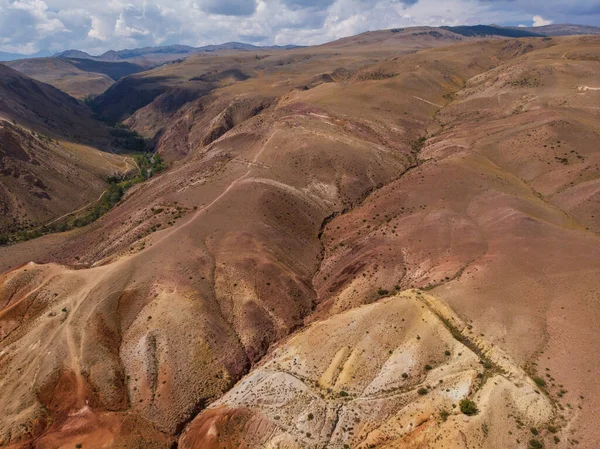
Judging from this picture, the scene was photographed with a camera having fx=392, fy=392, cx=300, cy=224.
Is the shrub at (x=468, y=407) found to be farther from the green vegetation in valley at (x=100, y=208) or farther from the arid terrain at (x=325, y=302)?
the green vegetation in valley at (x=100, y=208)

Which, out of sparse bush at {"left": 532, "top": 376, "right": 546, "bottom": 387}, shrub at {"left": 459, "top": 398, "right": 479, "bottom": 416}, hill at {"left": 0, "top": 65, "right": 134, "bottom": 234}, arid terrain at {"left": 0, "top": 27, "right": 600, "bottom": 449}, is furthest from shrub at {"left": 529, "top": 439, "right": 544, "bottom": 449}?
hill at {"left": 0, "top": 65, "right": 134, "bottom": 234}

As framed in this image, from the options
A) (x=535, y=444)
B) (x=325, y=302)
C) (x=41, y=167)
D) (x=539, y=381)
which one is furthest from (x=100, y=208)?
(x=535, y=444)

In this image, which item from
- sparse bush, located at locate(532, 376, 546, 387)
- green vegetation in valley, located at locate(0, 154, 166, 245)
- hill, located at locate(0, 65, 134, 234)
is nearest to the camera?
sparse bush, located at locate(532, 376, 546, 387)

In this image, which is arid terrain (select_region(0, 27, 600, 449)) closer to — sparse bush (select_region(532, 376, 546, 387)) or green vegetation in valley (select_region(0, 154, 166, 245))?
sparse bush (select_region(532, 376, 546, 387))

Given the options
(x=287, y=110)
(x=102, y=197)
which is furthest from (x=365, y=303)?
(x=102, y=197)

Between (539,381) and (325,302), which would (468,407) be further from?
(325,302)
